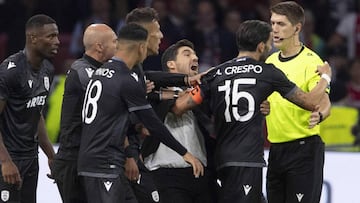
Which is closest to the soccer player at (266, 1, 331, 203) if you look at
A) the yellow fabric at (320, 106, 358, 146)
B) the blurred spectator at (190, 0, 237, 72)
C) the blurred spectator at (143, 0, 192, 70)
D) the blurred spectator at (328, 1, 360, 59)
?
the yellow fabric at (320, 106, 358, 146)

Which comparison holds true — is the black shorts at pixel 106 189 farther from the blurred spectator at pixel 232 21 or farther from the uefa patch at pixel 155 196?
the blurred spectator at pixel 232 21

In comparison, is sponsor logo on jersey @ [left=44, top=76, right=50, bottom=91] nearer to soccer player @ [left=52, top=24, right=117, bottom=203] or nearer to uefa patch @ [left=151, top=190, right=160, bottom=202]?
soccer player @ [left=52, top=24, right=117, bottom=203]

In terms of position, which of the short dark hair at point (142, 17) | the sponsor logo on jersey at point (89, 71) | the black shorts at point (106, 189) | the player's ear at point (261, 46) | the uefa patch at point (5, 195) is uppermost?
the short dark hair at point (142, 17)

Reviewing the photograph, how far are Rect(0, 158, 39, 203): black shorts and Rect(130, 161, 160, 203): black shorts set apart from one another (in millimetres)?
888

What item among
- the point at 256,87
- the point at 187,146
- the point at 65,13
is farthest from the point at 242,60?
the point at 65,13

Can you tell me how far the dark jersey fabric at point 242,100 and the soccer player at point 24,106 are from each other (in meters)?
1.38

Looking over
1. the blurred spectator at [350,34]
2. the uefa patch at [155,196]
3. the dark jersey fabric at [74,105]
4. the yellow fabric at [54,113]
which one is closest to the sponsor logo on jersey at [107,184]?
the dark jersey fabric at [74,105]

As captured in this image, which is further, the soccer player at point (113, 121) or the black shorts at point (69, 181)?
the black shorts at point (69, 181)

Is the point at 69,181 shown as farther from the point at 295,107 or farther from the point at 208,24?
the point at 208,24

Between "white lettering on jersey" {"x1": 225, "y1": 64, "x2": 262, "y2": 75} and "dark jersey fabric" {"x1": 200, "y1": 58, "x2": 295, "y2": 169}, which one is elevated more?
"white lettering on jersey" {"x1": 225, "y1": 64, "x2": 262, "y2": 75}

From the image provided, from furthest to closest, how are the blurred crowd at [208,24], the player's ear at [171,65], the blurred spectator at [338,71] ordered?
the blurred crowd at [208,24]
the blurred spectator at [338,71]
the player's ear at [171,65]

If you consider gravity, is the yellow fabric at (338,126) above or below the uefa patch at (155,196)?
below

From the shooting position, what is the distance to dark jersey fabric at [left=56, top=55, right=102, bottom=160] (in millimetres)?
9898

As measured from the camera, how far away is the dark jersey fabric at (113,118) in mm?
9305
